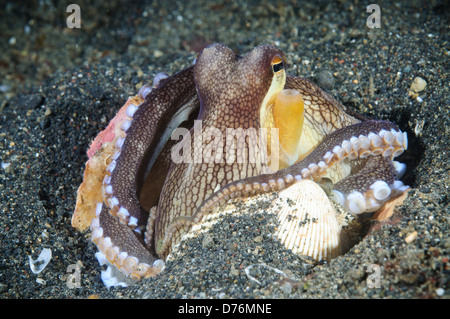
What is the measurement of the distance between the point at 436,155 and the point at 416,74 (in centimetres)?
94

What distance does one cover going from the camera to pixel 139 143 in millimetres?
2723

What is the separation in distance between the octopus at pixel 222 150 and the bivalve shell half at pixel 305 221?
0.10m

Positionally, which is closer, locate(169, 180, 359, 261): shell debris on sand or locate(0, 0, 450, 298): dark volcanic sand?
locate(0, 0, 450, 298): dark volcanic sand

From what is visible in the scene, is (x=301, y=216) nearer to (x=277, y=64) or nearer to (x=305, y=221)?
(x=305, y=221)

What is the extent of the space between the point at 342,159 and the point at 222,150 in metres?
0.78

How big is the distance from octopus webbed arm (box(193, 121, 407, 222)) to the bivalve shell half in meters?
0.10

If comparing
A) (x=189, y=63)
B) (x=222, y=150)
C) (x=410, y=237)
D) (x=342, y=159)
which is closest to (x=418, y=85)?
(x=342, y=159)

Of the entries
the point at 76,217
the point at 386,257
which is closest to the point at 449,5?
the point at 386,257

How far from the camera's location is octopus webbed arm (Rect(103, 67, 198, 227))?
2.57 meters

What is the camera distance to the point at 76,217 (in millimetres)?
3256

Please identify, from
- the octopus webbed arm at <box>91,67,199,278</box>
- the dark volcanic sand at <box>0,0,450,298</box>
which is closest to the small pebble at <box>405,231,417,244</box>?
the dark volcanic sand at <box>0,0,450,298</box>

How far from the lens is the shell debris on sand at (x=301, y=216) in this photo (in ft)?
7.63

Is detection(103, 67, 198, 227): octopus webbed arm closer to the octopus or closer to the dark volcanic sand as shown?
the octopus
